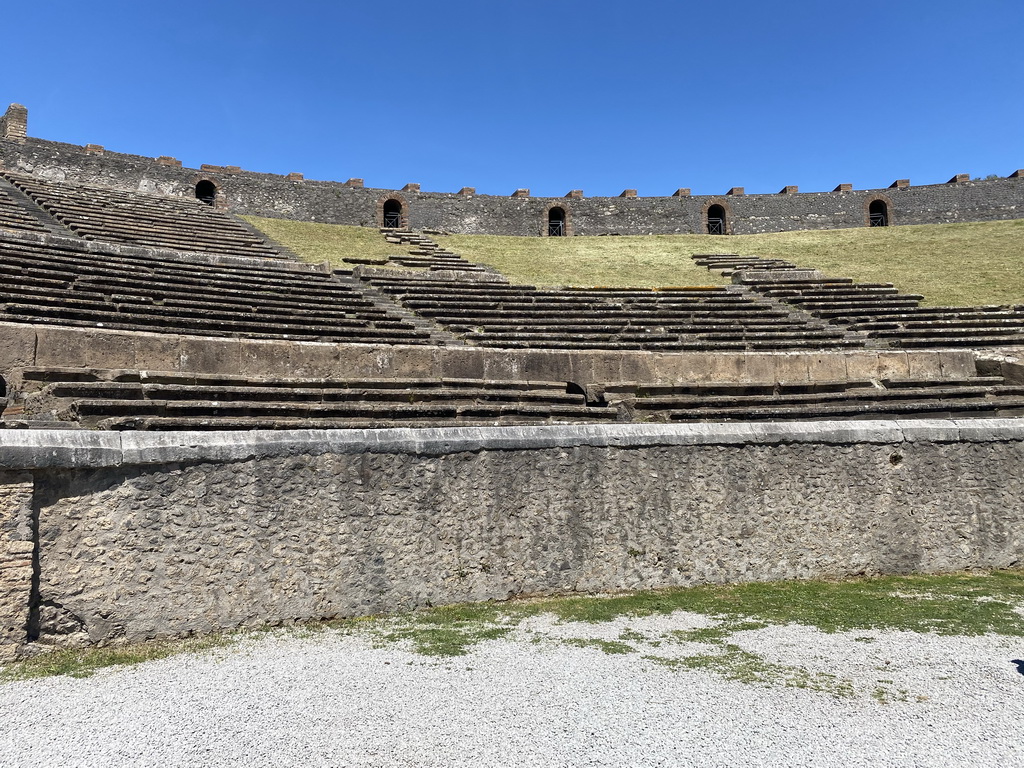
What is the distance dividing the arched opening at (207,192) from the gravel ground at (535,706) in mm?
28801

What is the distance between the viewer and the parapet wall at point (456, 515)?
423 cm

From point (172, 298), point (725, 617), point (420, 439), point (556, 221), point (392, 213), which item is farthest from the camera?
point (556, 221)

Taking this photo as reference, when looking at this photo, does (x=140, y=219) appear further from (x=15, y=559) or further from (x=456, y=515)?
(x=456, y=515)

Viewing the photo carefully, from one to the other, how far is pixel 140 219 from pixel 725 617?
70.3ft

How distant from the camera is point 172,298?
1096 cm

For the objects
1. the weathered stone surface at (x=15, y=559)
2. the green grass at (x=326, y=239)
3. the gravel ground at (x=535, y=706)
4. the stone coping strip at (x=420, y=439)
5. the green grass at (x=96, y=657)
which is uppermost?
the green grass at (x=326, y=239)

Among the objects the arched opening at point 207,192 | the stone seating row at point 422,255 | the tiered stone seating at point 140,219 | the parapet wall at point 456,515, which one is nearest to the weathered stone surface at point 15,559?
the parapet wall at point 456,515

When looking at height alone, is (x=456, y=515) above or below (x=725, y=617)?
above

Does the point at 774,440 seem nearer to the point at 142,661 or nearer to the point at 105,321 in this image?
the point at 142,661

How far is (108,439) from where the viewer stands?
4.35 metres

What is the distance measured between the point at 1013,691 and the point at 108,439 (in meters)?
5.43

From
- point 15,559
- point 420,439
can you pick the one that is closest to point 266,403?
point 420,439

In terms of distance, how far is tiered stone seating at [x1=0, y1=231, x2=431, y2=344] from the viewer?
9.38 metres

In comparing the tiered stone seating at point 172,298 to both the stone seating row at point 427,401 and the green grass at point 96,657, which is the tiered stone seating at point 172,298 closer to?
the stone seating row at point 427,401
